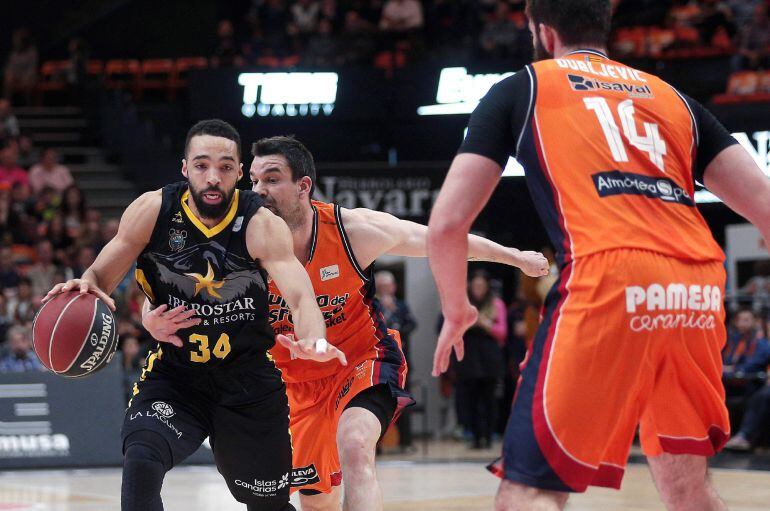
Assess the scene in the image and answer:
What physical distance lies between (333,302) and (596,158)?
2492 millimetres

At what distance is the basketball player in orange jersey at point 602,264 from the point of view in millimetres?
3168

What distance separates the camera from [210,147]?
4.94 m

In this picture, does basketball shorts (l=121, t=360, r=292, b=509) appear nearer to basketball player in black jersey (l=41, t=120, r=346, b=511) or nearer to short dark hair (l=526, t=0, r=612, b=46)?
basketball player in black jersey (l=41, t=120, r=346, b=511)

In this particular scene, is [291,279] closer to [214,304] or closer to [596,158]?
[214,304]

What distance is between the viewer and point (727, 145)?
11.8 feet

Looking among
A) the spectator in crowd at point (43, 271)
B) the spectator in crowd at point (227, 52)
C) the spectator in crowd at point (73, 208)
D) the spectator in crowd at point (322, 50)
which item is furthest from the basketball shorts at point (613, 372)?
the spectator in crowd at point (227, 52)

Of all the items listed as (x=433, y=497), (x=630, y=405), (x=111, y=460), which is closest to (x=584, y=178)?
(x=630, y=405)

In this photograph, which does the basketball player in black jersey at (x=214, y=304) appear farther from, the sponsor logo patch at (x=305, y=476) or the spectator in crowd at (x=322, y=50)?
the spectator in crowd at (x=322, y=50)

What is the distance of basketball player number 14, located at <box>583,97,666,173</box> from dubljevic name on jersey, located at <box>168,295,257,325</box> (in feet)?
6.99

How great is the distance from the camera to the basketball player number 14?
11.0 ft

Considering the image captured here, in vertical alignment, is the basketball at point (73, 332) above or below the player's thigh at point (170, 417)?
above

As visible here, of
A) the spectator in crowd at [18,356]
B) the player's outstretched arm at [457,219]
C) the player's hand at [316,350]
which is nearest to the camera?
the player's outstretched arm at [457,219]

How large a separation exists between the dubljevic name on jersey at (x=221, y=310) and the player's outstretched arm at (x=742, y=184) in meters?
2.19

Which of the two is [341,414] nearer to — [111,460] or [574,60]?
[574,60]
